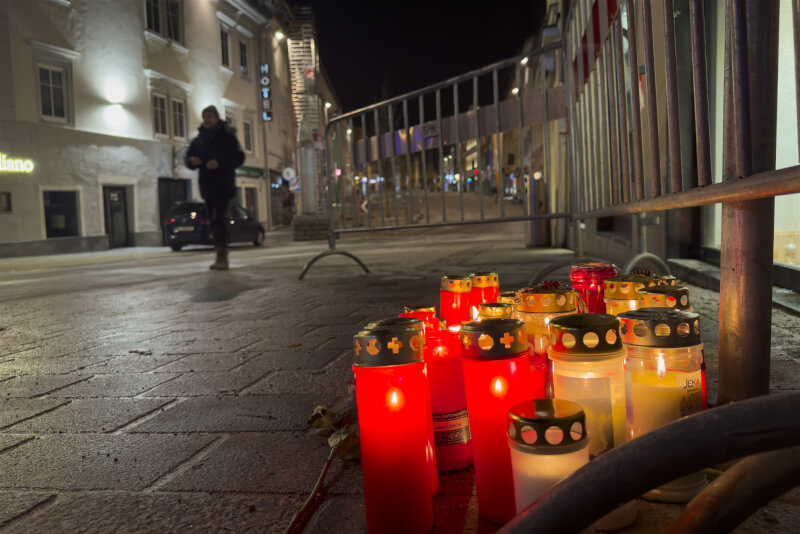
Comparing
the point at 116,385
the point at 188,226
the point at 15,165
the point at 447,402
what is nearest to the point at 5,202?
the point at 15,165

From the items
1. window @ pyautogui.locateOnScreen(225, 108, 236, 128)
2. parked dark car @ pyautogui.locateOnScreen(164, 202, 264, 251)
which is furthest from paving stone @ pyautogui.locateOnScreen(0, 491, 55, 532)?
window @ pyautogui.locateOnScreen(225, 108, 236, 128)

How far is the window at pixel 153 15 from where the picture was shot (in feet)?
65.5

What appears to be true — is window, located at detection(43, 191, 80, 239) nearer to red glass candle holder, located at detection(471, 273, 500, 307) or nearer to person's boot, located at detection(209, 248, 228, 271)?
person's boot, located at detection(209, 248, 228, 271)

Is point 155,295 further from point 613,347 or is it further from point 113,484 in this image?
point 613,347

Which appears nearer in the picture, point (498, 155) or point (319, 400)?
point (319, 400)

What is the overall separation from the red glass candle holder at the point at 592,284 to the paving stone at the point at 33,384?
2.14 meters

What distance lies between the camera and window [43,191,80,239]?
54.7ft

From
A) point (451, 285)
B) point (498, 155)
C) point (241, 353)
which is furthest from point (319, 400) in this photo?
point (498, 155)

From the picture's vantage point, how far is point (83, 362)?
9.90 feet

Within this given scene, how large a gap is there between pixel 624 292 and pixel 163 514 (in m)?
1.37

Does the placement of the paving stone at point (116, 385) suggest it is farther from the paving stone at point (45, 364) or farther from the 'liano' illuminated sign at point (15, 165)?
the 'liano' illuminated sign at point (15, 165)

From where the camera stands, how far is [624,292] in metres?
1.82

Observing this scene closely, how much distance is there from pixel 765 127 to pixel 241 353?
2.48 m

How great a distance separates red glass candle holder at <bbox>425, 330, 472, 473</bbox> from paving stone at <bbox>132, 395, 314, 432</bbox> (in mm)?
587
